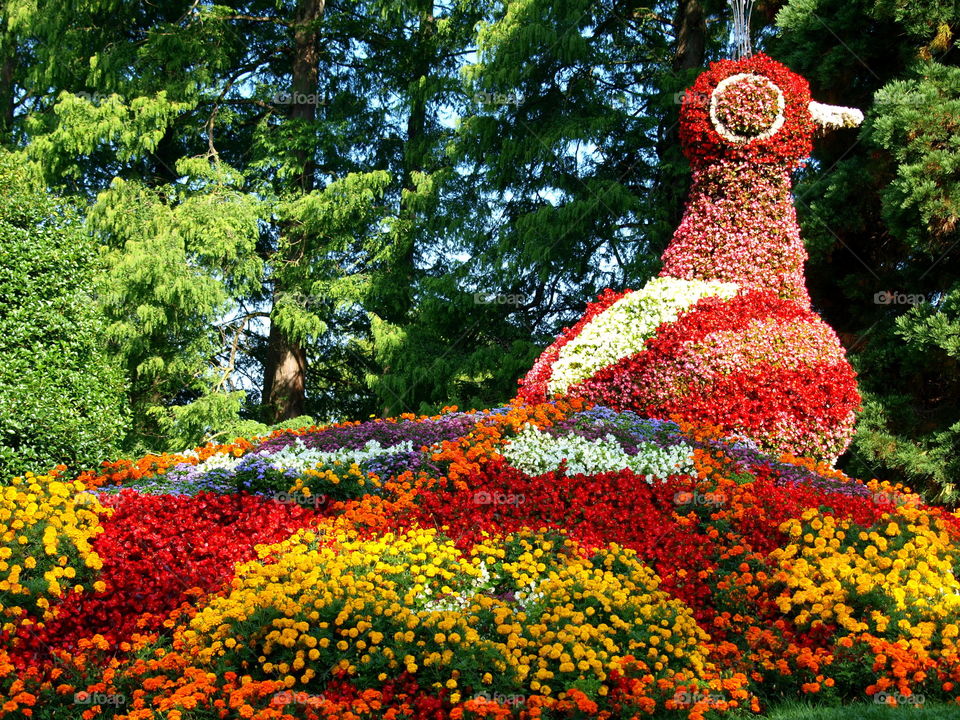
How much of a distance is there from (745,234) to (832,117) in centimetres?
191

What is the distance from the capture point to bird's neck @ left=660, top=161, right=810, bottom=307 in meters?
8.92

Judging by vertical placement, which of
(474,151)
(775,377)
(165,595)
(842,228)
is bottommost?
(165,595)

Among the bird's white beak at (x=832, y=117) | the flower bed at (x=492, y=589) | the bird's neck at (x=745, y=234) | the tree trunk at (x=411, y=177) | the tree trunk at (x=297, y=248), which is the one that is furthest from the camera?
the tree trunk at (x=297, y=248)

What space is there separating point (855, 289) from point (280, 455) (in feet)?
27.1

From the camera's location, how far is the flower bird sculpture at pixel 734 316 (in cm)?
802

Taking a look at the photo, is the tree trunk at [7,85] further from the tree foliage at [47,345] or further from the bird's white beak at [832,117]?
the bird's white beak at [832,117]

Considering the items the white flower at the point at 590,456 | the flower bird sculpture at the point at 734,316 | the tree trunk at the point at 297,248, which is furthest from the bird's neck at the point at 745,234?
the tree trunk at the point at 297,248

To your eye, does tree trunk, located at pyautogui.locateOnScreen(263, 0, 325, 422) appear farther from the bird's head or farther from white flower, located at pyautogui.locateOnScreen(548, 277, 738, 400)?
the bird's head

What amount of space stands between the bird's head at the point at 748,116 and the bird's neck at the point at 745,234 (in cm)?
15

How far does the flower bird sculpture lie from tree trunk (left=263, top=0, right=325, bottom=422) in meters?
6.82

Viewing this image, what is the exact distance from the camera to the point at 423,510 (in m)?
6.30

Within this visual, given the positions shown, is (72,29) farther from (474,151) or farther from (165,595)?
(165,595)

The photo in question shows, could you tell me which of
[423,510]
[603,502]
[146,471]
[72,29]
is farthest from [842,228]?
[72,29]

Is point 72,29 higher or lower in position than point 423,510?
higher
